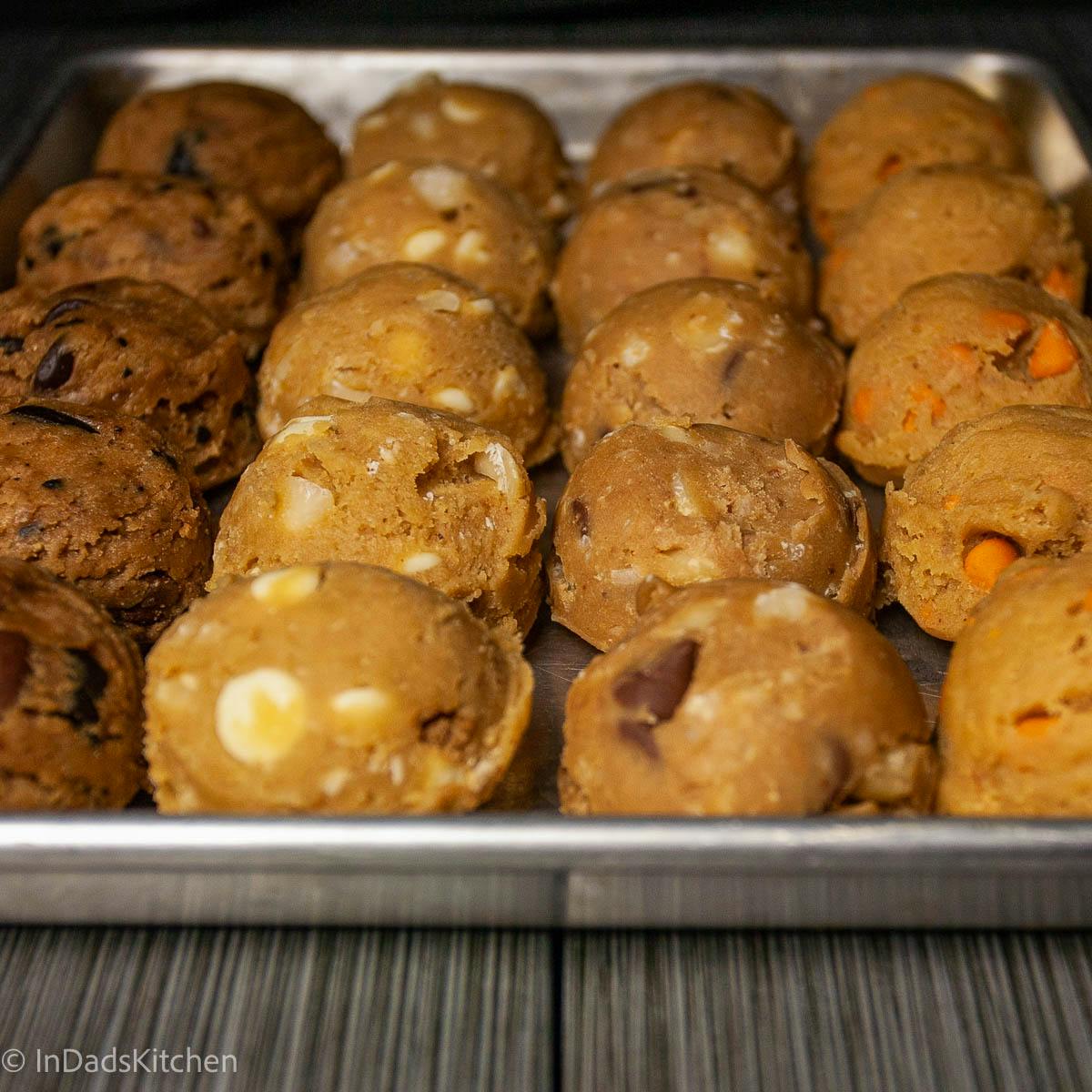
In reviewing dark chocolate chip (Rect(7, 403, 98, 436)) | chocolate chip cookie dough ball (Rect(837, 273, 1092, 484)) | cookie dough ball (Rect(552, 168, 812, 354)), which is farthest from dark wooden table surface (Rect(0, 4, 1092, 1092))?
cookie dough ball (Rect(552, 168, 812, 354))

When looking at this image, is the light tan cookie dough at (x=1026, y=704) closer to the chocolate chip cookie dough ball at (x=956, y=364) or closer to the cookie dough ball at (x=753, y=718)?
the cookie dough ball at (x=753, y=718)

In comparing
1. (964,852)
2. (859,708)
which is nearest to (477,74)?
(859,708)

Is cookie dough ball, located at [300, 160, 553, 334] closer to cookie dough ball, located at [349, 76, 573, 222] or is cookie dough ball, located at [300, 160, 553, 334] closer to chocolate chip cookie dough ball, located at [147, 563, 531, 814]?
cookie dough ball, located at [349, 76, 573, 222]

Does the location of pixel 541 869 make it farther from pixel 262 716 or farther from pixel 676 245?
pixel 676 245

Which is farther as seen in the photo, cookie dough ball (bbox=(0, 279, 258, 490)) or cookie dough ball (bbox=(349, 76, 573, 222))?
cookie dough ball (bbox=(349, 76, 573, 222))

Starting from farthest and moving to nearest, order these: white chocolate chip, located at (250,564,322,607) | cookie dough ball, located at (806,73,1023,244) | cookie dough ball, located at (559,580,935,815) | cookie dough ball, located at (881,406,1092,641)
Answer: cookie dough ball, located at (806,73,1023,244)
cookie dough ball, located at (881,406,1092,641)
white chocolate chip, located at (250,564,322,607)
cookie dough ball, located at (559,580,935,815)

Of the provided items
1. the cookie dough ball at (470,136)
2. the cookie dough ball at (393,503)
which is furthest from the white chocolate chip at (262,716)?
the cookie dough ball at (470,136)

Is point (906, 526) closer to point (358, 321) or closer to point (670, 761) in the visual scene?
point (670, 761)
